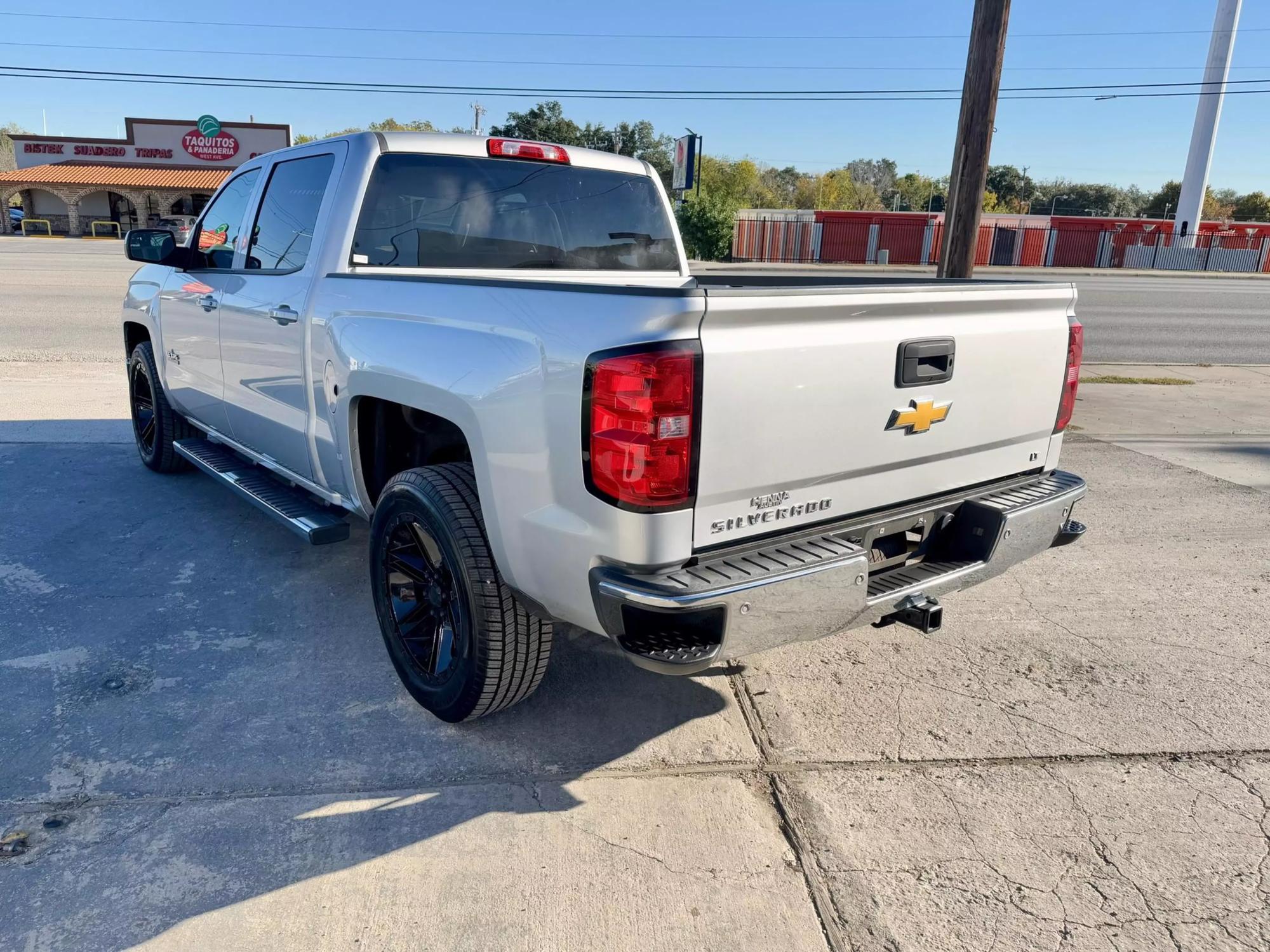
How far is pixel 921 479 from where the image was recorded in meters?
3.15

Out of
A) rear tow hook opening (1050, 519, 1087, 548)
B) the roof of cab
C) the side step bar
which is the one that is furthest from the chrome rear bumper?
the roof of cab

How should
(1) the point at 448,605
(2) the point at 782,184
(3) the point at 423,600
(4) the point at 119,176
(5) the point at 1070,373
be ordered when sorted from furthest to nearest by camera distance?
(2) the point at 782,184
(4) the point at 119,176
(5) the point at 1070,373
(3) the point at 423,600
(1) the point at 448,605

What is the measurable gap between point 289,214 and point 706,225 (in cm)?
3894

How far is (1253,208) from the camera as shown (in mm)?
95312

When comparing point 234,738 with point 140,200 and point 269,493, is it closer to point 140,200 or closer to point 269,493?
point 269,493

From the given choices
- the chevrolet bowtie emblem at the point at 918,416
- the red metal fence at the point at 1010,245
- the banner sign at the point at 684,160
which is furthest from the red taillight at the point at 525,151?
the red metal fence at the point at 1010,245

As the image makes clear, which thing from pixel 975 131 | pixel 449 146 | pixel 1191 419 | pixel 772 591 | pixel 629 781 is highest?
pixel 975 131

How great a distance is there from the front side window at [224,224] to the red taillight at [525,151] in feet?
4.62

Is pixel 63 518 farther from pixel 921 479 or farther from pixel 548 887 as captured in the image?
pixel 921 479

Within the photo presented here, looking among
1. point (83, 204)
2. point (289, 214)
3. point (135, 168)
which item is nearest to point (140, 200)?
point (135, 168)

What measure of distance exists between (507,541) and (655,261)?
2.45 meters

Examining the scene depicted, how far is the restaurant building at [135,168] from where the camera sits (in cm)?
4950

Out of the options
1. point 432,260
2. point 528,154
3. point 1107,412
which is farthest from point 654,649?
point 1107,412

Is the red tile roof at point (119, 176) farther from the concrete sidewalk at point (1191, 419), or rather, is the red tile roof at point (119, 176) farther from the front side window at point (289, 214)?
the front side window at point (289, 214)
